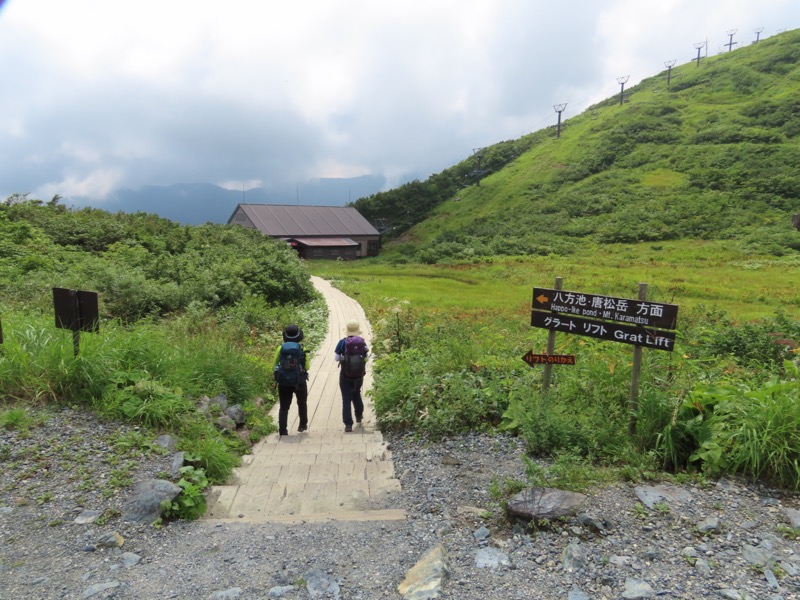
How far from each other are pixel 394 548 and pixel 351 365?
3958mm

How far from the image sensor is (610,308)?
5.50 metres

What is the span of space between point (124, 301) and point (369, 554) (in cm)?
1217

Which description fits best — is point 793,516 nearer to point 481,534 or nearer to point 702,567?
point 702,567

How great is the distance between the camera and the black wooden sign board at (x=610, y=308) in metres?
5.22

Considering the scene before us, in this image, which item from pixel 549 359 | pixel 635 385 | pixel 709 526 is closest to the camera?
pixel 709 526

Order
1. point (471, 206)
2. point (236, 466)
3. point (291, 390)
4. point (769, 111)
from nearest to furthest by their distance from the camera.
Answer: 1. point (236, 466)
2. point (291, 390)
3. point (769, 111)
4. point (471, 206)

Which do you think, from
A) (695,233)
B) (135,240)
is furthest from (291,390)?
(695,233)

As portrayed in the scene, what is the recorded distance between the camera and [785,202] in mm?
52844

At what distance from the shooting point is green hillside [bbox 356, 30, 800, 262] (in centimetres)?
5231

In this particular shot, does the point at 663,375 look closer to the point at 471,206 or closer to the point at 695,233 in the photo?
the point at 695,233

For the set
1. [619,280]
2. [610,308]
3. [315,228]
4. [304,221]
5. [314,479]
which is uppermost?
[304,221]

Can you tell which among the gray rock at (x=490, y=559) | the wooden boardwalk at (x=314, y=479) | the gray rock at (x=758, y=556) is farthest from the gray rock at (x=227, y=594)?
the gray rock at (x=758, y=556)

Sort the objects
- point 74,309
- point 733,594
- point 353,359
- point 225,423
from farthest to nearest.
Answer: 1. point 353,359
2. point 225,423
3. point 74,309
4. point 733,594

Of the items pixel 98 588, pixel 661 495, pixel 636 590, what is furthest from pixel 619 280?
pixel 98 588
